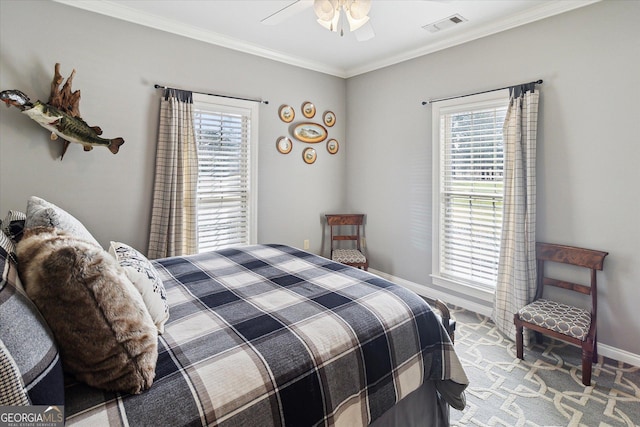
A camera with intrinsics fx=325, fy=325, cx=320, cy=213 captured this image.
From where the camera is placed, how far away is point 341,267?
221cm

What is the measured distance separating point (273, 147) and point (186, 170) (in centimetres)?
110

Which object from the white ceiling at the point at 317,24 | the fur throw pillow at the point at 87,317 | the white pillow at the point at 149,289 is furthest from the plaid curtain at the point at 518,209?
the fur throw pillow at the point at 87,317

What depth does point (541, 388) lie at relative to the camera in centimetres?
219

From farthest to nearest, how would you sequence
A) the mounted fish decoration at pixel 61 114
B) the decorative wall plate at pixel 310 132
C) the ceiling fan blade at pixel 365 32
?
the decorative wall plate at pixel 310 132, the mounted fish decoration at pixel 61 114, the ceiling fan blade at pixel 365 32

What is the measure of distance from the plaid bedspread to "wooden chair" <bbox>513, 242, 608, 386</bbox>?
1197 millimetres

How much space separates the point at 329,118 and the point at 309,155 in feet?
2.02

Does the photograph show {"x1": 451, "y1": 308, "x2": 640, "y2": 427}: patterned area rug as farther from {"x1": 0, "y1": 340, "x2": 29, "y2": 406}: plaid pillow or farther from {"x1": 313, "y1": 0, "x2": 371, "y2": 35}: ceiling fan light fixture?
{"x1": 313, "y1": 0, "x2": 371, "y2": 35}: ceiling fan light fixture

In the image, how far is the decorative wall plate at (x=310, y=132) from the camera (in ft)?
13.5

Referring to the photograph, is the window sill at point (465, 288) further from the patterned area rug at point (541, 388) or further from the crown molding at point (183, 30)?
the crown molding at point (183, 30)

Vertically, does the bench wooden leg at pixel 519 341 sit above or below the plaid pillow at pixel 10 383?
below

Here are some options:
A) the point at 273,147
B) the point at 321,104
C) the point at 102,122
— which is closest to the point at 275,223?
the point at 273,147

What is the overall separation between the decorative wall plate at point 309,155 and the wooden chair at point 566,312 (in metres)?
2.65

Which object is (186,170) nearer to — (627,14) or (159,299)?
(159,299)

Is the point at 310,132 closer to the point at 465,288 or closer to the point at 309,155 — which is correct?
the point at 309,155
